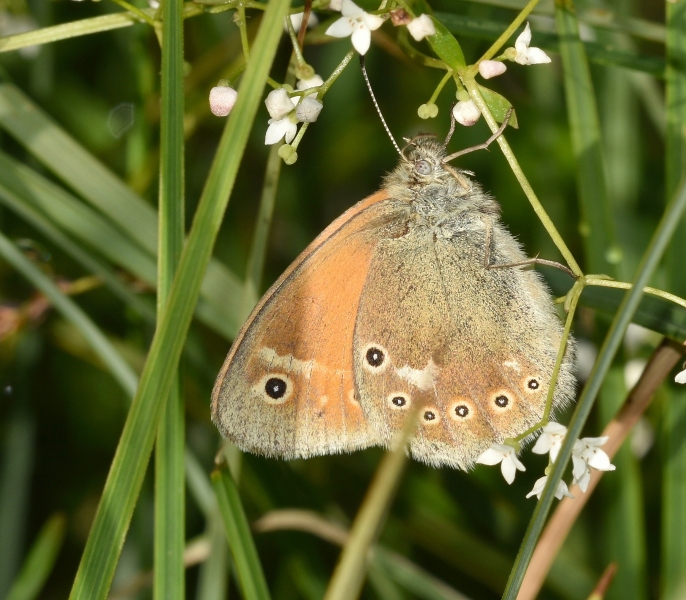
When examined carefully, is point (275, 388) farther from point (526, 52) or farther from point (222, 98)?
point (526, 52)

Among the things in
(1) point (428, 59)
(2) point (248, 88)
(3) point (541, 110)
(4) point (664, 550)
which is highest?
(3) point (541, 110)

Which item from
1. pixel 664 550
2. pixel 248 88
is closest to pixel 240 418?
pixel 248 88

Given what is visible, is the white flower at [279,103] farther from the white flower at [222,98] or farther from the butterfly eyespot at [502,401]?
the butterfly eyespot at [502,401]

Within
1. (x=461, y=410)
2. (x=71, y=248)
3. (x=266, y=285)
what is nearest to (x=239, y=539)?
(x=461, y=410)

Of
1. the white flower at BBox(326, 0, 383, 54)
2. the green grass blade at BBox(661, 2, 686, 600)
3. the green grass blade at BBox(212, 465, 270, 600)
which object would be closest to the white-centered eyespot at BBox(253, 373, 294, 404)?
the green grass blade at BBox(212, 465, 270, 600)

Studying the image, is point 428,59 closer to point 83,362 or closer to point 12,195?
point 12,195

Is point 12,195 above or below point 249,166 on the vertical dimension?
below

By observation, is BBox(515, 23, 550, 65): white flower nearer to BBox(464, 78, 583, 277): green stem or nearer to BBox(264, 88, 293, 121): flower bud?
BBox(464, 78, 583, 277): green stem
